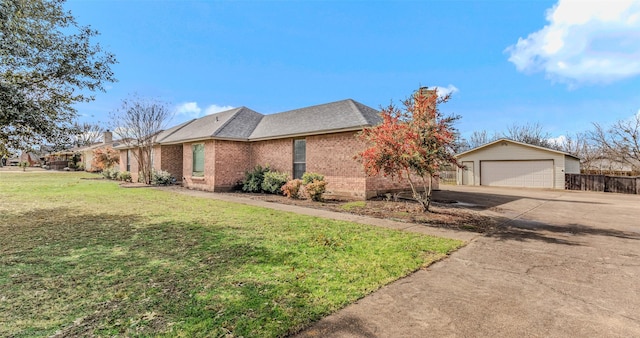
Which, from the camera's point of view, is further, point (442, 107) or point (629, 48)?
point (629, 48)

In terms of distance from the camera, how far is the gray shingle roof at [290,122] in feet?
43.1

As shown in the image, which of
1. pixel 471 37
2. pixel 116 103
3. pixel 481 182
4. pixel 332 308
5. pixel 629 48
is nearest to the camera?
pixel 332 308

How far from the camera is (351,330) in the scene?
104 inches

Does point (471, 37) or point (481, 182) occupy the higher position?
point (471, 37)

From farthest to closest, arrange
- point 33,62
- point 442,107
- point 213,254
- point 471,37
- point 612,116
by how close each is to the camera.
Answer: point 612,116 → point 471,37 → point 442,107 → point 33,62 → point 213,254

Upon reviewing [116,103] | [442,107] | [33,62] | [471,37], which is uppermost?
[471,37]

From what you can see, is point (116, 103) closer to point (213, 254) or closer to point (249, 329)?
point (213, 254)

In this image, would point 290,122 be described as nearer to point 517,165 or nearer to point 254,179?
point 254,179

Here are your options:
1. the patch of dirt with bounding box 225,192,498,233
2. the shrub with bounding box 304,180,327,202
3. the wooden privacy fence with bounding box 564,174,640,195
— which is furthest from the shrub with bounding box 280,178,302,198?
the wooden privacy fence with bounding box 564,174,640,195

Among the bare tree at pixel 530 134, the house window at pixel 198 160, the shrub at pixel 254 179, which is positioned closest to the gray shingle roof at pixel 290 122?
the house window at pixel 198 160

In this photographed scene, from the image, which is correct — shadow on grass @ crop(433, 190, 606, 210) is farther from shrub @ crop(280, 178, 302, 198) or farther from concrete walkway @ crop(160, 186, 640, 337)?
shrub @ crop(280, 178, 302, 198)

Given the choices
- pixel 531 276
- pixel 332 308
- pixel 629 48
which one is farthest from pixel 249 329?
pixel 629 48

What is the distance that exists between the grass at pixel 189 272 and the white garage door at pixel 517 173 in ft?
67.6

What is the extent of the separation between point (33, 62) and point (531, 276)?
11647mm
